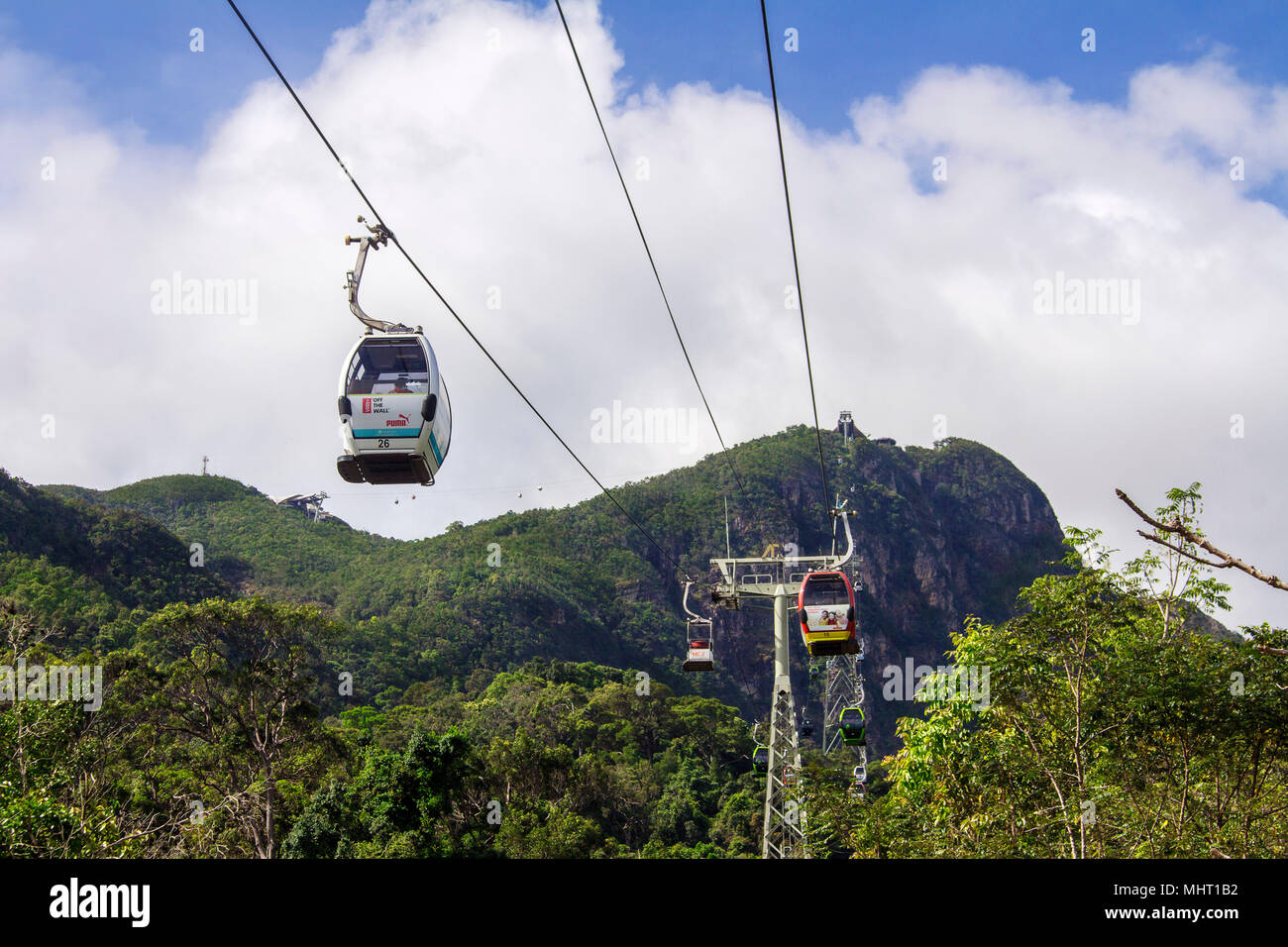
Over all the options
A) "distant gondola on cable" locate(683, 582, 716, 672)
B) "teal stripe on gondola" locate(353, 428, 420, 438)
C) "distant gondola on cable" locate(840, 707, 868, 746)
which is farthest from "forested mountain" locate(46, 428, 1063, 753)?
"teal stripe on gondola" locate(353, 428, 420, 438)

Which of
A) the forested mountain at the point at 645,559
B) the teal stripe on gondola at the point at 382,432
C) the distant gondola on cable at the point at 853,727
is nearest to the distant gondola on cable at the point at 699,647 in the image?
the distant gondola on cable at the point at 853,727

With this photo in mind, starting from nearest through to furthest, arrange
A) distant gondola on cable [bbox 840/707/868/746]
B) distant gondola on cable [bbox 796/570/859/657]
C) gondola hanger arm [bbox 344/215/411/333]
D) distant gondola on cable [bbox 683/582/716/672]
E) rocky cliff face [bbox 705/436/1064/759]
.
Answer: gondola hanger arm [bbox 344/215/411/333] < distant gondola on cable [bbox 796/570/859/657] < distant gondola on cable [bbox 840/707/868/746] < distant gondola on cable [bbox 683/582/716/672] < rocky cliff face [bbox 705/436/1064/759]

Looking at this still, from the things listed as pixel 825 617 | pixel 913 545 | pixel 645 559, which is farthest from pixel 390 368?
pixel 913 545

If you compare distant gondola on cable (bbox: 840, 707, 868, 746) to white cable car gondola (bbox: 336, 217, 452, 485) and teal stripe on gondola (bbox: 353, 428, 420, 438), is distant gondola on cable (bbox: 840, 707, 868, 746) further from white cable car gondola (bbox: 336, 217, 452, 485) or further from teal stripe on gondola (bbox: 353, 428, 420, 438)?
teal stripe on gondola (bbox: 353, 428, 420, 438)

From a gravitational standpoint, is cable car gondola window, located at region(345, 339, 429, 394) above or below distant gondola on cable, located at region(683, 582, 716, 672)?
above

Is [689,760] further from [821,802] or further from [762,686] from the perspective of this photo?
[762,686]

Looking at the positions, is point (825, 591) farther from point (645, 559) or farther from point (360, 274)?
point (645, 559)

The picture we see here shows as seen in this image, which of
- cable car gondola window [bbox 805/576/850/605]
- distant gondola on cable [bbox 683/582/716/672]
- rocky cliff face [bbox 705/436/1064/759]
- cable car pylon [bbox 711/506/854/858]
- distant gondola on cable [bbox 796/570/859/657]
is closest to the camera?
cable car pylon [bbox 711/506/854/858]
